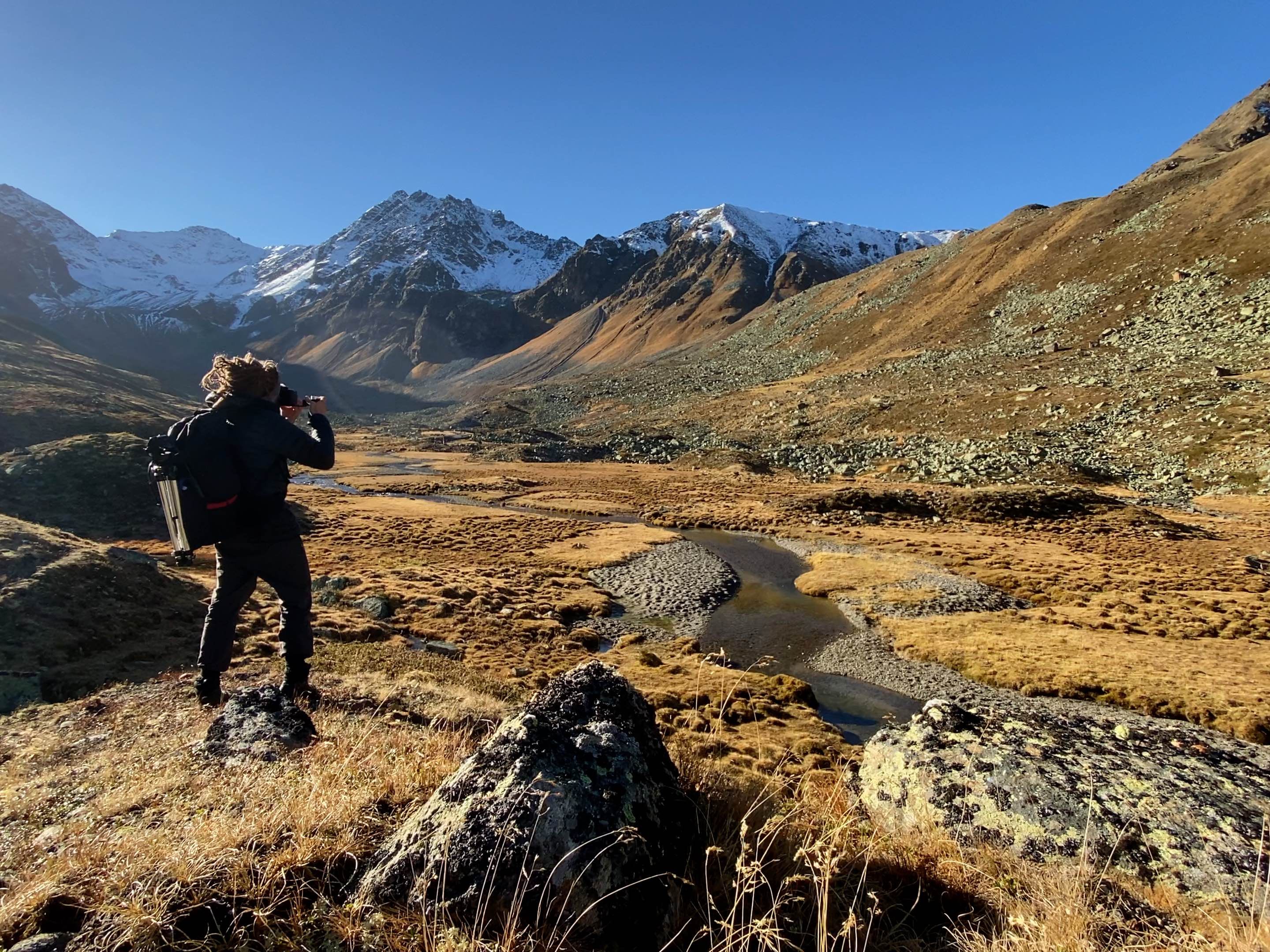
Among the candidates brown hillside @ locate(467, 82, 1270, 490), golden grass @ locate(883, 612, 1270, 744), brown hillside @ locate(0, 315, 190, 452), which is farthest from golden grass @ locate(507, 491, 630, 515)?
brown hillside @ locate(0, 315, 190, 452)

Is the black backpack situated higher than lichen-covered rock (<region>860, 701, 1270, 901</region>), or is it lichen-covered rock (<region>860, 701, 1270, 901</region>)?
the black backpack

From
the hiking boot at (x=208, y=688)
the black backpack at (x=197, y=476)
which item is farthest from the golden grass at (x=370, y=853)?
the black backpack at (x=197, y=476)

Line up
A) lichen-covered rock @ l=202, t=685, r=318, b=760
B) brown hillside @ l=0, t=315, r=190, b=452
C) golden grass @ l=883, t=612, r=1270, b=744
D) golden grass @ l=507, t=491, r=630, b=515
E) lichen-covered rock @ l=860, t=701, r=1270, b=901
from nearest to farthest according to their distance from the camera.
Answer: lichen-covered rock @ l=202, t=685, r=318, b=760 → lichen-covered rock @ l=860, t=701, r=1270, b=901 → golden grass @ l=883, t=612, r=1270, b=744 → golden grass @ l=507, t=491, r=630, b=515 → brown hillside @ l=0, t=315, r=190, b=452

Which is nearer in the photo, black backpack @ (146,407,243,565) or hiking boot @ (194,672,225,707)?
black backpack @ (146,407,243,565)

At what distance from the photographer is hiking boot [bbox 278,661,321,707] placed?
6.80m

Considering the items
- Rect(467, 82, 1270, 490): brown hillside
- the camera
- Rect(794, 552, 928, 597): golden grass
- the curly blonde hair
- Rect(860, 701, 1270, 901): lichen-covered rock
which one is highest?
Rect(467, 82, 1270, 490): brown hillside

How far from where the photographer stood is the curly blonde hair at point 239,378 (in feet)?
19.7

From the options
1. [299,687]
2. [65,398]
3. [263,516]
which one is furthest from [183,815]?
[65,398]

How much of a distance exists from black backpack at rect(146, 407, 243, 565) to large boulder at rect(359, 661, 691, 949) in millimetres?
4284

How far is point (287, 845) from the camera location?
299 centimetres

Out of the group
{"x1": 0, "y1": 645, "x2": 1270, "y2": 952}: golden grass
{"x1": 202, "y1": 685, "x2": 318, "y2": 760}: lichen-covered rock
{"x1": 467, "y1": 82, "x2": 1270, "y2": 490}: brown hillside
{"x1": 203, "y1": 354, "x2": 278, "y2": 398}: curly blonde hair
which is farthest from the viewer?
{"x1": 467, "y1": 82, "x2": 1270, "y2": 490}: brown hillside

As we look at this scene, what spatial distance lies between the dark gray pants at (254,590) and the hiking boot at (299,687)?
13 cm

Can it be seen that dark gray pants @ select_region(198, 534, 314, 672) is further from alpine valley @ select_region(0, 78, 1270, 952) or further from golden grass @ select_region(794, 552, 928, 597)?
golden grass @ select_region(794, 552, 928, 597)

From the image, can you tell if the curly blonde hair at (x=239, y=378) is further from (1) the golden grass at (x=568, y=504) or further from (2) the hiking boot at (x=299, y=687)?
(1) the golden grass at (x=568, y=504)
